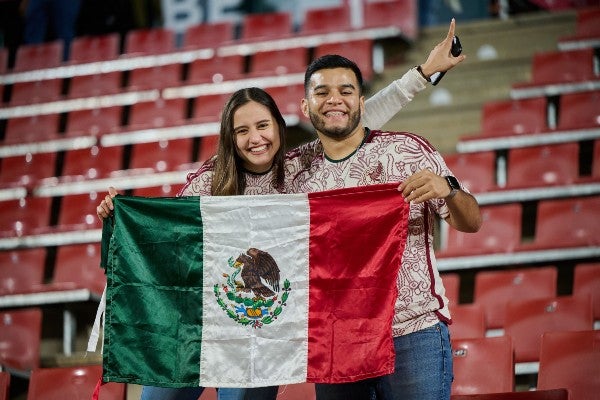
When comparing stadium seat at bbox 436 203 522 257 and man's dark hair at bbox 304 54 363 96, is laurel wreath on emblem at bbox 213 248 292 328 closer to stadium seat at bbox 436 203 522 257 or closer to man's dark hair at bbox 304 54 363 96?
man's dark hair at bbox 304 54 363 96

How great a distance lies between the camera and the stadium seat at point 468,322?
13.8 feet

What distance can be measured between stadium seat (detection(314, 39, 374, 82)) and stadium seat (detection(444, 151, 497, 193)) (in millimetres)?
1520

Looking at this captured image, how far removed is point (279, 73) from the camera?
24.6 feet

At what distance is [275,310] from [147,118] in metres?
5.40

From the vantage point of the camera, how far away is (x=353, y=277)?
240 cm

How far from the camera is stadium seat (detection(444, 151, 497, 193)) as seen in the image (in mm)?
5910

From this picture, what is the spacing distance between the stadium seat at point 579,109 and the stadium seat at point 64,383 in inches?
142

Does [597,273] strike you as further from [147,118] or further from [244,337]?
[147,118]

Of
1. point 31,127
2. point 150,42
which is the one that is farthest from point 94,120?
point 150,42

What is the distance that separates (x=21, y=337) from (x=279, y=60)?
371cm

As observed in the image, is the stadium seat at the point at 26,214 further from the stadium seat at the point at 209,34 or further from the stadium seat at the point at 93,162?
the stadium seat at the point at 209,34

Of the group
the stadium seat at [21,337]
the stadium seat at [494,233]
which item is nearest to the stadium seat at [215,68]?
the stadium seat at [494,233]

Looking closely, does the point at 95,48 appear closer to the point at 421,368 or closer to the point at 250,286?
the point at 250,286

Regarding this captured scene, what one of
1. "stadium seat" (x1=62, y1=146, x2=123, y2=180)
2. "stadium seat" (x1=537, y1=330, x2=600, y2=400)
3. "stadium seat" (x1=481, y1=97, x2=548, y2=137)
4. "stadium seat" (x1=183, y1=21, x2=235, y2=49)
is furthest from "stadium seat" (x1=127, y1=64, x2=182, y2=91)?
"stadium seat" (x1=537, y1=330, x2=600, y2=400)
